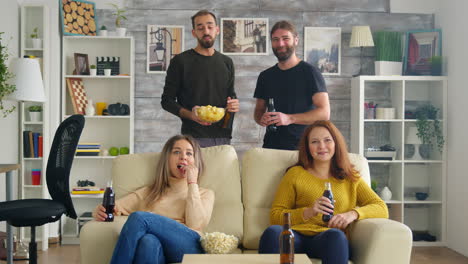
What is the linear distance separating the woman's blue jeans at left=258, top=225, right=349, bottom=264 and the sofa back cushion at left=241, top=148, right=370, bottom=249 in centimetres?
34

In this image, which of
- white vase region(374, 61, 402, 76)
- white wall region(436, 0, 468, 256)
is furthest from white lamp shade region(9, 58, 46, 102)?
white wall region(436, 0, 468, 256)

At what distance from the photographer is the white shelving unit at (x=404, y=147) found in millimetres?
5949

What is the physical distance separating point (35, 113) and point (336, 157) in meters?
3.43

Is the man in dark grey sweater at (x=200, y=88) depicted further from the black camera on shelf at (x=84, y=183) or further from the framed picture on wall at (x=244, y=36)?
the black camera on shelf at (x=84, y=183)

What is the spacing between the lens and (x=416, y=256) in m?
5.41

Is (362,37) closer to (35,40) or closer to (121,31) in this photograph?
(121,31)

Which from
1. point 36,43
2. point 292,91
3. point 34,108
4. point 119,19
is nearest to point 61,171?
point 292,91

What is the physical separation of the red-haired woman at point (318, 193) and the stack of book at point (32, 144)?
318 centimetres

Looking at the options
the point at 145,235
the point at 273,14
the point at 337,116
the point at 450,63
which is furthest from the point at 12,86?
the point at 450,63

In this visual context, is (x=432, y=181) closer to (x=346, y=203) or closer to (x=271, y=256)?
(x=346, y=203)

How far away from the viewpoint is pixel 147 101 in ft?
20.3

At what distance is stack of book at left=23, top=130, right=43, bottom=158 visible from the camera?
577 centimetres

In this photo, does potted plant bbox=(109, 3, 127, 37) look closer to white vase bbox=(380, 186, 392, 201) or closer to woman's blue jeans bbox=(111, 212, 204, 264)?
white vase bbox=(380, 186, 392, 201)

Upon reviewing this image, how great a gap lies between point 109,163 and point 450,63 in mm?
3554
